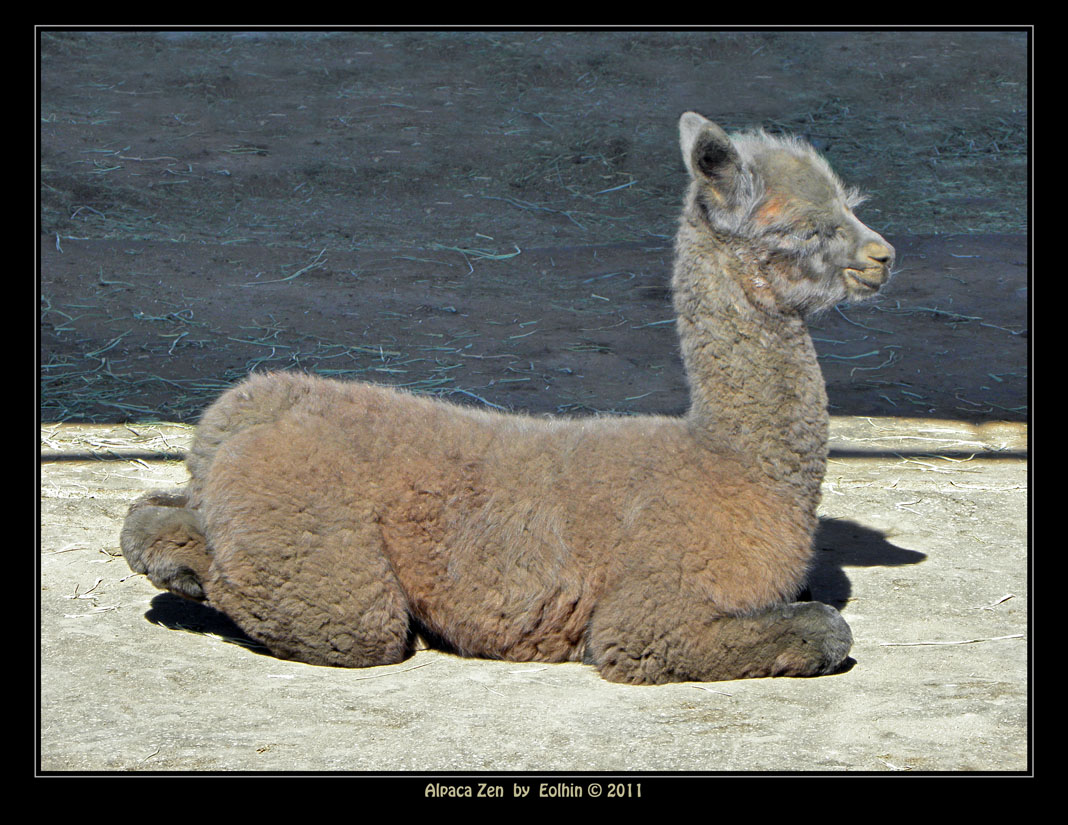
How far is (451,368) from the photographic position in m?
8.78

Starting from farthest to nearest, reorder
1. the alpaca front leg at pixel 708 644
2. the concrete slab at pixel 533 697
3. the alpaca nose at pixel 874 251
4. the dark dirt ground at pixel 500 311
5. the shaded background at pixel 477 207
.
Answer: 1. the shaded background at pixel 477 207
2. the alpaca nose at pixel 874 251
3. the alpaca front leg at pixel 708 644
4. the dark dirt ground at pixel 500 311
5. the concrete slab at pixel 533 697

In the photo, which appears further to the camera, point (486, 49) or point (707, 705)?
point (486, 49)

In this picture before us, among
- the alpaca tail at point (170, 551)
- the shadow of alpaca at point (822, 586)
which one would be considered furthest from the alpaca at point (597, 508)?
the shadow of alpaca at point (822, 586)

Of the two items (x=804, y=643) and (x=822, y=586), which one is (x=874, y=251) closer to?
(x=804, y=643)

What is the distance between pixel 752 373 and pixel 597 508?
73 cm

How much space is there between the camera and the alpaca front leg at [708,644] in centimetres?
434

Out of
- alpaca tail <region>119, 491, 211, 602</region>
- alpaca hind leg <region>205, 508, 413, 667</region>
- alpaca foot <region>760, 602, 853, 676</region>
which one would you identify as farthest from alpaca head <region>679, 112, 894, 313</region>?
alpaca tail <region>119, 491, 211, 602</region>

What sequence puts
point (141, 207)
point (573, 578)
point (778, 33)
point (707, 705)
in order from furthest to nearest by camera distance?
point (778, 33) < point (141, 207) < point (573, 578) < point (707, 705)

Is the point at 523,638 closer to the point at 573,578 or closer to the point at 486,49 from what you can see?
the point at 573,578

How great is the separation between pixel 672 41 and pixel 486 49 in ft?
8.17

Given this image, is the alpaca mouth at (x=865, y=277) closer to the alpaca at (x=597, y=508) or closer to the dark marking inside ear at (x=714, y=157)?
the alpaca at (x=597, y=508)

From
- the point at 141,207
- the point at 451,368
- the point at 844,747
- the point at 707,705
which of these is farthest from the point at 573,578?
the point at 141,207

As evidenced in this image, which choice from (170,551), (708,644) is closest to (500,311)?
(170,551)

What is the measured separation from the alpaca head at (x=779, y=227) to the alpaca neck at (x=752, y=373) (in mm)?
45
